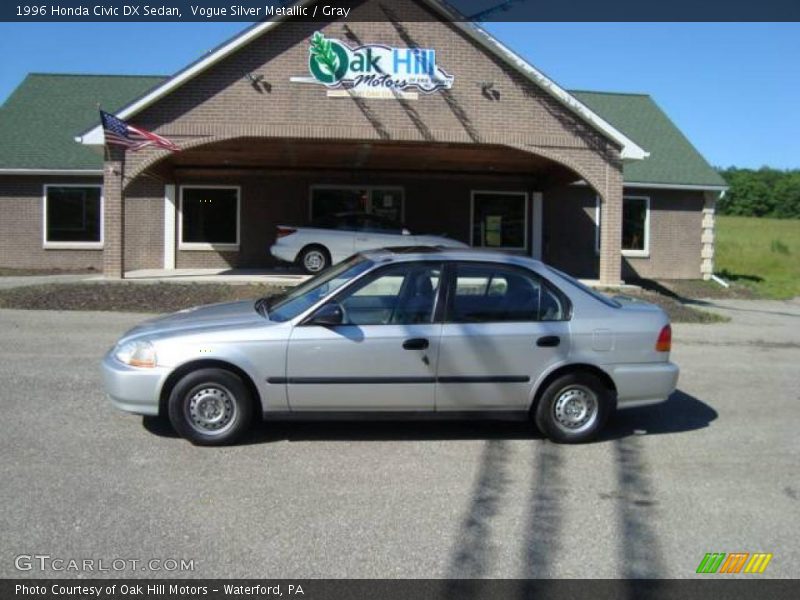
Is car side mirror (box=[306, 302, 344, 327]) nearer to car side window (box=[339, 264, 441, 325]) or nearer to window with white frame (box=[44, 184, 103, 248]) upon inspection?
car side window (box=[339, 264, 441, 325])

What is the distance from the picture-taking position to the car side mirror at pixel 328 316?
6340mm

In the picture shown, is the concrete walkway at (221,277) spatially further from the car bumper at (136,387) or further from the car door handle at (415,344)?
the car door handle at (415,344)

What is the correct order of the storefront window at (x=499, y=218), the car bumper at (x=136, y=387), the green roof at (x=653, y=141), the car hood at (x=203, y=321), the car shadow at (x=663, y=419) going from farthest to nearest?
the green roof at (x=653, y=141), the storefront window at (x=499, y=218), the car shadow at (x=663, y=419), the car hood at (x=203, y=321), the car bumper at (x=136, y=387)

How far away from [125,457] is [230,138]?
11110 mm

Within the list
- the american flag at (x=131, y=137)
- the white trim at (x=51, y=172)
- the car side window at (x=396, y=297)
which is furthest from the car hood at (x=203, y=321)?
the white trim at (x=51, y=172)

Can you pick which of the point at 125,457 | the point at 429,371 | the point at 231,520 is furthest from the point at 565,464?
the point at 125,457

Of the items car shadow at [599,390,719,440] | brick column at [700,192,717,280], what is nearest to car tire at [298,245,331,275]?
brick column at [700,192,717,280]

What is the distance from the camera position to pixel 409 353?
6.43 metres

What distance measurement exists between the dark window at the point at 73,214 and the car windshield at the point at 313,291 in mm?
17230

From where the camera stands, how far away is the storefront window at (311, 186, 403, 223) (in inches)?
887

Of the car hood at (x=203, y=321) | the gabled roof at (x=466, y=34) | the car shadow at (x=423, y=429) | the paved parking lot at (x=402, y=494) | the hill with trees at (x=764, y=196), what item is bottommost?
the paved parking lot at (x=402, y=494)

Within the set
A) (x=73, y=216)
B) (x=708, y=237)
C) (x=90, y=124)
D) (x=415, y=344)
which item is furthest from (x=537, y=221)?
(x=415, y=344)

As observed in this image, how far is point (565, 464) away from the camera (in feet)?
20.4

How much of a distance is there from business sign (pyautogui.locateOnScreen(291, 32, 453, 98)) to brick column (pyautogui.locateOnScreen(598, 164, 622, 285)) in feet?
13.2
